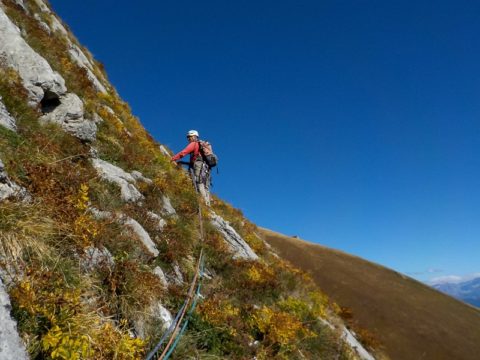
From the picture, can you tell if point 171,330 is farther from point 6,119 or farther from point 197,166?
point 197,166

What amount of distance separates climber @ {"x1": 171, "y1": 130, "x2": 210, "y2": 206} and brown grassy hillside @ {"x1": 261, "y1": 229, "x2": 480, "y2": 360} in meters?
10.1

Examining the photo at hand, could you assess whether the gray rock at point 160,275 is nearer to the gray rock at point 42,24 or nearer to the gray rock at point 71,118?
the gray rock at point 71,118

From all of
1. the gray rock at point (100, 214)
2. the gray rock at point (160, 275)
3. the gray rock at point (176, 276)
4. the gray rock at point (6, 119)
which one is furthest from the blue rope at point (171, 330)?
the gray rock at point (6, 119)

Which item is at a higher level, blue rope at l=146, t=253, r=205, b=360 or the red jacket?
the red jacket

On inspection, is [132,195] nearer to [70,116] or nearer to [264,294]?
[70,116]

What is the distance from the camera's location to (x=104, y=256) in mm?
6188

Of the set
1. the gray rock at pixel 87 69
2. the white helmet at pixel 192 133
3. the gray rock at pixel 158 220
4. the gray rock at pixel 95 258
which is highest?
the gray rock at pixel 87 69

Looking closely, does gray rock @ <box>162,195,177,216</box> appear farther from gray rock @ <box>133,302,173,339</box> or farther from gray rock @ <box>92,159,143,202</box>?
gray rock @ <box>133,302,173,339</box>

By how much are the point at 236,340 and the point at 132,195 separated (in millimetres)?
4703

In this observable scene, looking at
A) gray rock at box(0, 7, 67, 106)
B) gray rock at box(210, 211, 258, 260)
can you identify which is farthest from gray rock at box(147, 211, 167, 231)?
gray rock at box(0, 7, 67, 106)

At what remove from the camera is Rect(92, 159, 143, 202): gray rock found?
8.98 metres

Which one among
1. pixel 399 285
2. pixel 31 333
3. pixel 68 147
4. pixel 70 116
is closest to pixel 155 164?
pixel 70 116

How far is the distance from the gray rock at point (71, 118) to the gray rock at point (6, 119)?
2.02 m

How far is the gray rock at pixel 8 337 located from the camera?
351 cm
